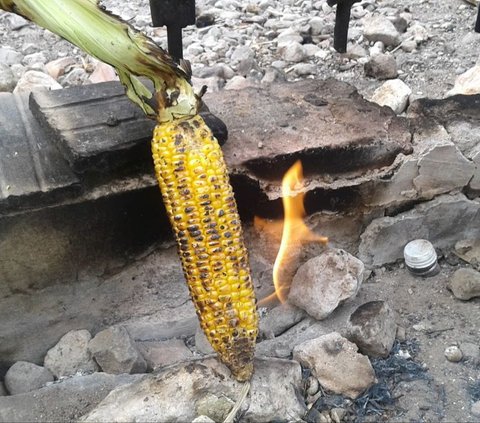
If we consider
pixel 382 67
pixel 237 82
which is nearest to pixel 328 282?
pixel 237 82

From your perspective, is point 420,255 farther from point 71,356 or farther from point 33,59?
point 33,59

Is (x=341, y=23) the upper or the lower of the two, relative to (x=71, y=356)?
upper

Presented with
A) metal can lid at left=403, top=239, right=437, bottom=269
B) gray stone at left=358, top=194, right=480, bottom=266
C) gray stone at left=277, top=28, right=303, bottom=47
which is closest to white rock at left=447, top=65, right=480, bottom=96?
gray stone at left=358, top=194, right=480, bottom=266

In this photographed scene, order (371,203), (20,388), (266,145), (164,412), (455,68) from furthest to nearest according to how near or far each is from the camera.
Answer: (455,68)
(371,203)
(266,145)
(20,388)
(164,412)

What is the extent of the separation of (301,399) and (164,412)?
450mm

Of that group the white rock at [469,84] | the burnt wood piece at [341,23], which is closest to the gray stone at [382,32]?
the burnt wood piece at [341,23]

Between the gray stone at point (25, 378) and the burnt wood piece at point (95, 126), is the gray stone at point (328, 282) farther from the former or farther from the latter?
the gray stone at point (25, 378)

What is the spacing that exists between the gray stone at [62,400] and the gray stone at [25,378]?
0.79 ft

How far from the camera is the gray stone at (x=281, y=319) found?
2615 millimetres

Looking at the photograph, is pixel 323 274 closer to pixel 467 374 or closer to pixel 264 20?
pixel 467 374

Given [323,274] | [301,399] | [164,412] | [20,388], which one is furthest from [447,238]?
[20,388]

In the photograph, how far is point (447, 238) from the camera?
9.53 ft

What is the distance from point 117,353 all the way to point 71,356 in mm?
225

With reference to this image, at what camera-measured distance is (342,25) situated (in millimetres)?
4293
